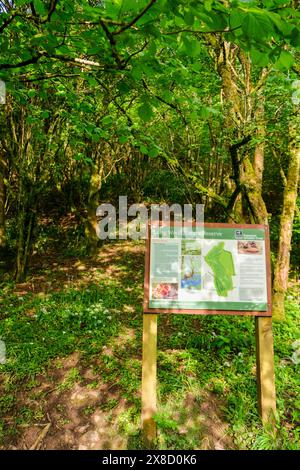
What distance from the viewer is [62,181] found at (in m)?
12.6

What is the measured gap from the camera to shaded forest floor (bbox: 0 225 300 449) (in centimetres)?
338

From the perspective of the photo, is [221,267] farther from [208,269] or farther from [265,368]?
[265,368]

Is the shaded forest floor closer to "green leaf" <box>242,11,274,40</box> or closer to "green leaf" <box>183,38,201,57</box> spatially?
"green leaf" <box>183,38,201,57</box>

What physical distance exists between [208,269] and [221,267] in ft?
0.45

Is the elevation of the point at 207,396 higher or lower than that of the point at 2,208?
lower

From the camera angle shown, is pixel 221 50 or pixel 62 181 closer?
pixel 221 50

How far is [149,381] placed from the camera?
128 inches

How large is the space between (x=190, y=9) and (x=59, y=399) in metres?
4.03

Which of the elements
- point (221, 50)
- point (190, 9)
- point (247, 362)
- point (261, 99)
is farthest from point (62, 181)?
point (190, 9)

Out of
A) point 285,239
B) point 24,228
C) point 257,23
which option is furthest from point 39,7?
point 24,228

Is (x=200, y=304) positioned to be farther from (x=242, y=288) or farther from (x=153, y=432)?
(x=153, y=432)

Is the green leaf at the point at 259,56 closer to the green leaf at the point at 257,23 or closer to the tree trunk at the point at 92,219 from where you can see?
the green leaf at the point at 257,23

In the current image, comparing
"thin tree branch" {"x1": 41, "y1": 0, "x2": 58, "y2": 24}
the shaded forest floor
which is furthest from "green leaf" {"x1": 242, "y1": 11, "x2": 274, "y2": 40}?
the shaded forest floor

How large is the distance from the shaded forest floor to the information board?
46.5 inches
